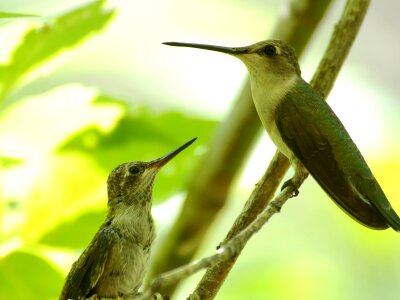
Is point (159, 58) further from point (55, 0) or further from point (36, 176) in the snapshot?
point (36, 176)

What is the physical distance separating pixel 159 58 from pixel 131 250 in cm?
119

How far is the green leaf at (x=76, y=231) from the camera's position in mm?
1943

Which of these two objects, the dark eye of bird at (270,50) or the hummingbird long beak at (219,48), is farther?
the dark eye of bird at (270,50)

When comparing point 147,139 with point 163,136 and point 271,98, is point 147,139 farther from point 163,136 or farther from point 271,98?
point 271,98

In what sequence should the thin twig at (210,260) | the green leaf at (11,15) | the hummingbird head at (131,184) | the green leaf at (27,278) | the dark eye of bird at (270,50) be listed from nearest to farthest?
the thin twig at (210,260) < the green leaf at (11,15) < the green leaf at (27,278) < the dark eye of bird at (270,50) < the hummingbird head at (131,184)

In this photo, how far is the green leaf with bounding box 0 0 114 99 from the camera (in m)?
1.85

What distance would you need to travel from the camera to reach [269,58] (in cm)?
227

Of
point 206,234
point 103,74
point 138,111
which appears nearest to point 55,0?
point 103,74

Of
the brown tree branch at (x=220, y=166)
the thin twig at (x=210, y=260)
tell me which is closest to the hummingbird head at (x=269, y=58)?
the brown tree branch at (x=220, y=166)

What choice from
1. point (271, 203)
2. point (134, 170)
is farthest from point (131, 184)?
point (271, 203)

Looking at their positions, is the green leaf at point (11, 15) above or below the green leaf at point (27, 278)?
above

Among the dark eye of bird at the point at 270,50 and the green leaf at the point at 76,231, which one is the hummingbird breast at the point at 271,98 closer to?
the dark eye of bird at the point at 270,50

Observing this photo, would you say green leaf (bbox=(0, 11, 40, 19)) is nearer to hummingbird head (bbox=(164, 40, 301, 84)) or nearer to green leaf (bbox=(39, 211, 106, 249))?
green leaf (bbox=(39, 211, 106, 249))

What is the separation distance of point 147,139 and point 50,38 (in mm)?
459
